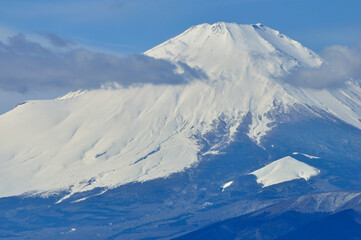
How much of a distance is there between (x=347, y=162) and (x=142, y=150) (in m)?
41.2

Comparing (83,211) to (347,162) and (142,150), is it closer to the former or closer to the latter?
(142,150)

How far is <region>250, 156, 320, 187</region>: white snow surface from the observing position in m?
176

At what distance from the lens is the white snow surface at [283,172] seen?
176m

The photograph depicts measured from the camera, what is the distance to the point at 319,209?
150 metres

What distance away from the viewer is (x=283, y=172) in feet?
583

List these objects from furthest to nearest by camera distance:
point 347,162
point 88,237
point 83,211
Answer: point 347,162, point 83,211, point 88,237

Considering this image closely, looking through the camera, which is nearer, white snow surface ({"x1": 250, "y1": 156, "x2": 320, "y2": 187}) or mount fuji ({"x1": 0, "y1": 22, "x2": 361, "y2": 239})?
mount fuji ({"x1": 0, "y1": 22, "x2": 361, "y2": 239})

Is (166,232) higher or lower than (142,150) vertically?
lower

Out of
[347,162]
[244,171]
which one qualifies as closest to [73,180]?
[244,171]

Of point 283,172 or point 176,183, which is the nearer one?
point 283,172

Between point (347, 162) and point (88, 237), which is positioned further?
point (347, 162)

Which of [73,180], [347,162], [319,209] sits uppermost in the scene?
[73,180]

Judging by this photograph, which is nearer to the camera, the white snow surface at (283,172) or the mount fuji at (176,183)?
the mount fuji at (176,183)

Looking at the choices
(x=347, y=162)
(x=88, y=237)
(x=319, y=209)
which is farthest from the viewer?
(x=347, y=162)
